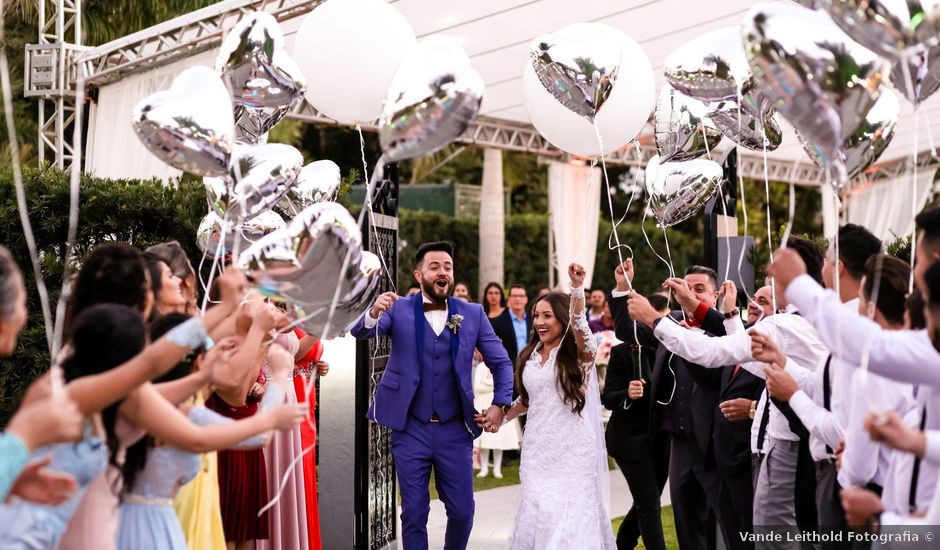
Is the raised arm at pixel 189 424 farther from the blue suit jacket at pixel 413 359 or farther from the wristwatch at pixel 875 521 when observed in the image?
the blue suit jacket at pixel 413 359

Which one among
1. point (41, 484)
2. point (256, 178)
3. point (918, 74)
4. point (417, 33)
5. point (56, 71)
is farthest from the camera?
point (56, 71)

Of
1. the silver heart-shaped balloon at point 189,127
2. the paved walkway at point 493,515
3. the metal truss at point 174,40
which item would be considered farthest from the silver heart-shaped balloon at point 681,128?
the metal truss at point 174,40

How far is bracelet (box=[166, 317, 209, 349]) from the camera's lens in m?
3.06

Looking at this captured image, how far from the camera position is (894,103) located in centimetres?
423

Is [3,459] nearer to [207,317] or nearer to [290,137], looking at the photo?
[207,317]

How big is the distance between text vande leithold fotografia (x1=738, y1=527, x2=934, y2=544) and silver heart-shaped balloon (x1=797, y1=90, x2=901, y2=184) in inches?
47.4

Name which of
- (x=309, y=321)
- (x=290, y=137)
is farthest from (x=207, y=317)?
(x=290, y=137)

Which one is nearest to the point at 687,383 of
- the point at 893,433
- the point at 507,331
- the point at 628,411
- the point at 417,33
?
the point at 628,411

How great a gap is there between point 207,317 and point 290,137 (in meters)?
20.2

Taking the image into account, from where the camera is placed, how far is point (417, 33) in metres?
10.6

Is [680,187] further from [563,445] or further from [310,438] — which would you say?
[310,438]

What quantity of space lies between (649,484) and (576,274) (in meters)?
1.73

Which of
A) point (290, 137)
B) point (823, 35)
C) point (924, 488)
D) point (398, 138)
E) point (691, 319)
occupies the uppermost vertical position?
point (290, 137)

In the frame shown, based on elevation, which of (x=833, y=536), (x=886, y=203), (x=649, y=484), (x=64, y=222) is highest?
(x=886, y=203)
